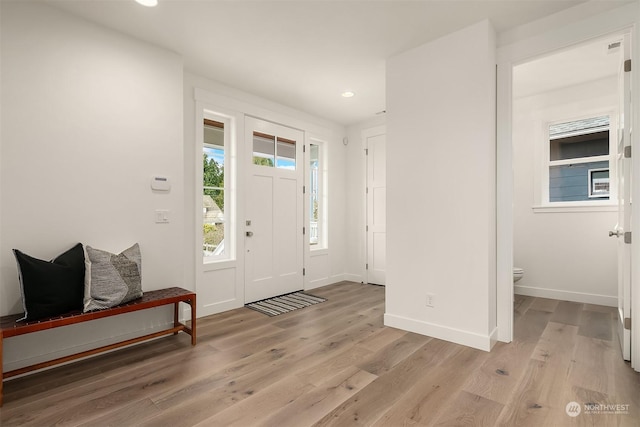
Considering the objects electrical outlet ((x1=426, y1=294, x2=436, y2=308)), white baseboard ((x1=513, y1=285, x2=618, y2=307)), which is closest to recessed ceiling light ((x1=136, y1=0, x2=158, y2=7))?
electrical outlet ((x1=426, y1=294, x2=436, y2=308))

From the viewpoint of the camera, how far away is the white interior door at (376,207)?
5.17m

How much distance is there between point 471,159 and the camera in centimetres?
274

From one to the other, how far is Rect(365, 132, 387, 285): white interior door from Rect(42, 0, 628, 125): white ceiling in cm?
162

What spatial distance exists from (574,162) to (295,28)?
4.00 m

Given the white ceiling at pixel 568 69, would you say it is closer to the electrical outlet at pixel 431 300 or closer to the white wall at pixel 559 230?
the white wall at pixel 559 230

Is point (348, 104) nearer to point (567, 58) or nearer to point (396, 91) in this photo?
point (396, 91)

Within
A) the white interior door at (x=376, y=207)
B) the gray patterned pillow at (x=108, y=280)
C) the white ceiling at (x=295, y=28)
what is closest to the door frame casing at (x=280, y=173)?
the white ceiling at (x=295, y=28)

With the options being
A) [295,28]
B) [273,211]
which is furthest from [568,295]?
[295,28]

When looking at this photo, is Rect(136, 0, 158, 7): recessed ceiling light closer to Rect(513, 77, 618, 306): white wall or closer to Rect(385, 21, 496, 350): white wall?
Rect(385, 21, 496, 350): white wall

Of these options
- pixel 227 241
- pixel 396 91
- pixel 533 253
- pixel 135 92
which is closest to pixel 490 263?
pixel 396 91

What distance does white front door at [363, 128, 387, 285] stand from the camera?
5.17m

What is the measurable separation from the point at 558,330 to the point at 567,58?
2875 millimetres

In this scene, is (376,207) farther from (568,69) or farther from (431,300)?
(568,69)

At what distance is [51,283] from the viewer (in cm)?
223
